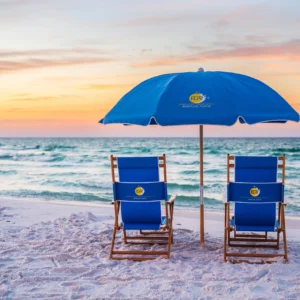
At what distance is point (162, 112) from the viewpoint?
13.3 ft

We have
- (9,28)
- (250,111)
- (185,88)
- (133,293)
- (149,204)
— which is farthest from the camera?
(9,28)

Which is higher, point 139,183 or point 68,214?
point 139,183

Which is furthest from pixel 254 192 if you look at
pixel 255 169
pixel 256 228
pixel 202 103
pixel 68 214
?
pixel 68 214

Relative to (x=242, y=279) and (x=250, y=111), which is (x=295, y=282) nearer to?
(x=242, y=279)

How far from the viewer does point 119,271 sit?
4066 millimetres

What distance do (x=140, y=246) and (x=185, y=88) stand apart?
1917 mm

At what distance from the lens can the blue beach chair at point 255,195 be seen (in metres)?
4.43

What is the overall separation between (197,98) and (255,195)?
1163mm

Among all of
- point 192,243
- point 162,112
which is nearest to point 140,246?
point 192,243

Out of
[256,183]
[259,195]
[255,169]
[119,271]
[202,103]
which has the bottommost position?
[119,271]

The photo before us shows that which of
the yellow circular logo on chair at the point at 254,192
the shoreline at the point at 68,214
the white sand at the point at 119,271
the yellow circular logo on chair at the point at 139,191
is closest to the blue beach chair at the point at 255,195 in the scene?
the yellow circular logo on chair at the point at 254,192

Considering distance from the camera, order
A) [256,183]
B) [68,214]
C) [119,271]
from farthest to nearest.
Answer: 1. [68,214]
2. [256,183]
3. [119,271]

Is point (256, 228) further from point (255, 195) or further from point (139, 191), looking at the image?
point (139, 191)

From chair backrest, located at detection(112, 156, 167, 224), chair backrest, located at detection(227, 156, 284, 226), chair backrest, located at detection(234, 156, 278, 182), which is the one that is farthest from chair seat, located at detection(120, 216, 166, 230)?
chair backrest, located at detection(234, 156, 278, 182)
